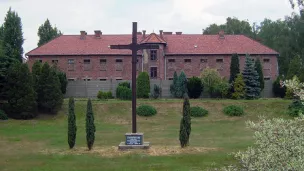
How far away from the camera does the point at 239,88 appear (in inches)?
1622

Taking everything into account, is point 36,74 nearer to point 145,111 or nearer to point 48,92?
point 48,92

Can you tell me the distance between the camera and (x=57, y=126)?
33000 mm

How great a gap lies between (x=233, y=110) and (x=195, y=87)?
6.89 meters

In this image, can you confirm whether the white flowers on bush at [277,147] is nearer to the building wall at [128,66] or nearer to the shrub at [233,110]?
the shrub at [233,110]

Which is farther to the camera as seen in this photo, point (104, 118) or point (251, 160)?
point (104, 118)

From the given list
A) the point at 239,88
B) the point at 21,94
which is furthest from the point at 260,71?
the point at 21,94

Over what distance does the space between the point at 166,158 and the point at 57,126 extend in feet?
50.3

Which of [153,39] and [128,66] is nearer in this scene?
[153,39]

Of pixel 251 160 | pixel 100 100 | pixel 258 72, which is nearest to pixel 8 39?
pixel 100 100

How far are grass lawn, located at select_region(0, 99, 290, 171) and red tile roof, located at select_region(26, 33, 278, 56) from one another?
37.4ft

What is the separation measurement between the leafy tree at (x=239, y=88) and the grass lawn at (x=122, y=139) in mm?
2255

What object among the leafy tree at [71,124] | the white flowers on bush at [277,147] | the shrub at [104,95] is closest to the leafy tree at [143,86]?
the shrub at [104,95]

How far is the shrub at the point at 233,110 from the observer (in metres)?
36.0

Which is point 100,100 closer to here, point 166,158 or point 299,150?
point 166,158
